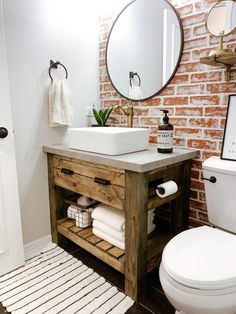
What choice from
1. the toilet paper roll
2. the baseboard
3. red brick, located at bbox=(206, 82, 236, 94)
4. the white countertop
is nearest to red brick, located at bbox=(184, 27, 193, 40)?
red brick, located at bbox=(206, 82, 236, 94)

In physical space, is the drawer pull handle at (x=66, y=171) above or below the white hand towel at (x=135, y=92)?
below

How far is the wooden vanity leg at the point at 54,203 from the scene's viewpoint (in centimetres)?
184

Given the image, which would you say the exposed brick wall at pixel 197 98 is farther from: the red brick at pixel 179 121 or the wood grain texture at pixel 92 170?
the wood grain texture at pixel 92 170

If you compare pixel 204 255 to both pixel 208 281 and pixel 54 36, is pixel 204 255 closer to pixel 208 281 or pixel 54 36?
pixel 208 281

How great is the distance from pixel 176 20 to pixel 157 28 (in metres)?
0.15

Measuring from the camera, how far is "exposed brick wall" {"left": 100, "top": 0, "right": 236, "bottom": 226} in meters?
1.43

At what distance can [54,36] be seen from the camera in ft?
5.78

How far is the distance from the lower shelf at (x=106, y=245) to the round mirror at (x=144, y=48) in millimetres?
1023

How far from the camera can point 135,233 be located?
51.7 inches

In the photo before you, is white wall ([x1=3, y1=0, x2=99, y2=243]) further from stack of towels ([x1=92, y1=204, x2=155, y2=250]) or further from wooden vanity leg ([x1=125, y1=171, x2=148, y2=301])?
wooden vanity leg ([x1=125, y1=171, x2=148, y2=301])

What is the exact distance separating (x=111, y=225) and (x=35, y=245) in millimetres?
724

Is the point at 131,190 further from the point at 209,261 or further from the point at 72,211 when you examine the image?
the point at 72,211

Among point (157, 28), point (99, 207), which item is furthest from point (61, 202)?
point (157, 28)

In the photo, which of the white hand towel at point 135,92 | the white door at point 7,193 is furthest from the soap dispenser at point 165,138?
the white door at point 7,193
